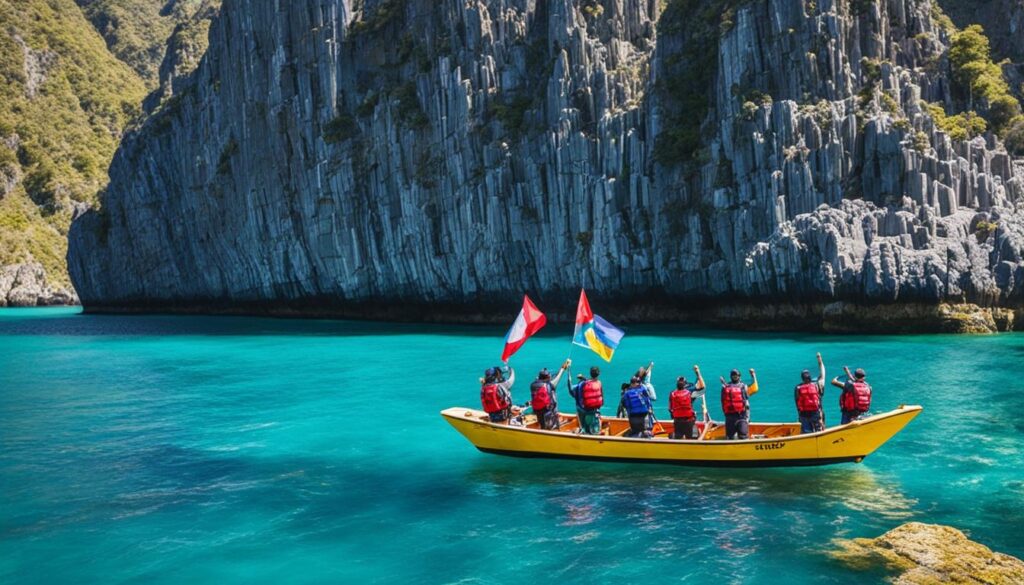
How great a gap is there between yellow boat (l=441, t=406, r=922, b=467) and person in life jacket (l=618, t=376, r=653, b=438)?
0.55m

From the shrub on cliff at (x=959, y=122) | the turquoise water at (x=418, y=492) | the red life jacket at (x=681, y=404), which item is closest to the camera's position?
the turquoise water at (x=418, y=492)

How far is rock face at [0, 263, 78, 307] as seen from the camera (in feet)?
475

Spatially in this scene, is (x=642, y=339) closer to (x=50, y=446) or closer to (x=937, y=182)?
(x=937, y=182)

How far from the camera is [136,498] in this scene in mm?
21172

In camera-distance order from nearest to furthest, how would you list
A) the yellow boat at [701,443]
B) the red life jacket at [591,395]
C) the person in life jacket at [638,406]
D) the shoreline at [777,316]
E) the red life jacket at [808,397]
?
the yellow boat at [701,443] < the red life jacket at [808,397] < the person in life jacket at [638,406] < the red life jacket at [591,395] < the shoreline at [777,316]

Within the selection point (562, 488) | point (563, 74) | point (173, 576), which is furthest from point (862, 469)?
point (563, 74)

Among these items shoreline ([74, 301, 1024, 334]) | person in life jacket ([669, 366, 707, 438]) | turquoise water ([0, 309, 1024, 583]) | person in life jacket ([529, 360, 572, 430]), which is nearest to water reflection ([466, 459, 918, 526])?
turquoise water ([0, 309, 1024, 583])

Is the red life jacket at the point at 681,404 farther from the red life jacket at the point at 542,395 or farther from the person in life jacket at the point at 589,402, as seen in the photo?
the red life jacket at the point at 542,395

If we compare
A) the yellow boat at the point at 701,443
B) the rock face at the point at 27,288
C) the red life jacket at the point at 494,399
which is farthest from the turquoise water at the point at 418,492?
the rock face at the point at 27,288

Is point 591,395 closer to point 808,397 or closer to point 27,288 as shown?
point 808,397

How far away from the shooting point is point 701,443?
21641 millimetres

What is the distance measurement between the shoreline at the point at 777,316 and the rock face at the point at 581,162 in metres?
0.54

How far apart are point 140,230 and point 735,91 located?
86593mm

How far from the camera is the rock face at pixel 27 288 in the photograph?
145m
